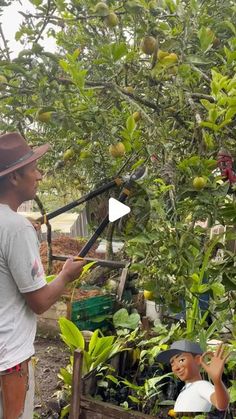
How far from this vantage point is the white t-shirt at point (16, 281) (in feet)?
4.75

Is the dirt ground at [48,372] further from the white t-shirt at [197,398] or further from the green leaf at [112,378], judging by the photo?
the white t-shirt at [197,398]

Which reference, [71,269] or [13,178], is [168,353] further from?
[13,178]

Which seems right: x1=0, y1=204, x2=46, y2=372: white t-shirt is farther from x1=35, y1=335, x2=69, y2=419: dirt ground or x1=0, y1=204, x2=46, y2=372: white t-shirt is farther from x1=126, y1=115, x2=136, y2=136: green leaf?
x1=35, y1=335, x2=69, y2=419: dirt ground

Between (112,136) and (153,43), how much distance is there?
343 millimetres

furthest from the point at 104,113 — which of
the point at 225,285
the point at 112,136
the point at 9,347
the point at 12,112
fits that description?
the point at 9,347

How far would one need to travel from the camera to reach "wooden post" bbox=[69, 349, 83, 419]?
2.17 meters

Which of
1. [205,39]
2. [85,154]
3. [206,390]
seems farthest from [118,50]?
[206,390]

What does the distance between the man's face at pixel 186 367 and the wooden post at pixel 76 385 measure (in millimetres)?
704

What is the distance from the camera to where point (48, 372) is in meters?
3.17

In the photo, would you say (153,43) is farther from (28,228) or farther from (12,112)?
(28,228)

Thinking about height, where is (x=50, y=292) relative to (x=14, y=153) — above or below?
below

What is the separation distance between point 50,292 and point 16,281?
0.39 ft

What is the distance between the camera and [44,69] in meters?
1.50

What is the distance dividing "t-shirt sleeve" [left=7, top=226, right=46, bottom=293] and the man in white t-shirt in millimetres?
552
